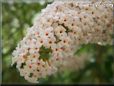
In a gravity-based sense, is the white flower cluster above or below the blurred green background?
above

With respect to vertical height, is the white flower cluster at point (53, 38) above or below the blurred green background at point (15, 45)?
above

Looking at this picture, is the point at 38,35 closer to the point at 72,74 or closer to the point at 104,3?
the point at 104,3

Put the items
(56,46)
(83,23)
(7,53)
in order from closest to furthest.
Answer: (56,46) → (83,23) → (7,53)

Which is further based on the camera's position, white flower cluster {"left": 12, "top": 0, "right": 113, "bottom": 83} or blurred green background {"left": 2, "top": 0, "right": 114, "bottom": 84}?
blurred green background {"left": 2, "top": 0, "right": 114, "bottom": 84}

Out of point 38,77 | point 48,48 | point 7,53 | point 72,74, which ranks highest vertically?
point 48,48

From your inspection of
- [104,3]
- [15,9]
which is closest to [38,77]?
[104,3]
